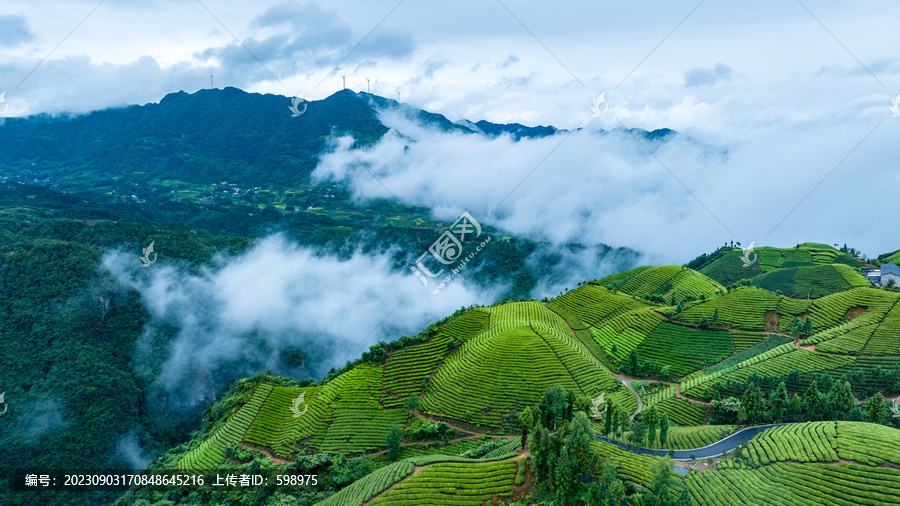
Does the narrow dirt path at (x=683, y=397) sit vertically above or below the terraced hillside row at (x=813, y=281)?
below

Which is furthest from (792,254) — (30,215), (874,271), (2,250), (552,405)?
(30,215)

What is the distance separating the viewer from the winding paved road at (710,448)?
134 ft

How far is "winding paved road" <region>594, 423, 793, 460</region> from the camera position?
40.9m

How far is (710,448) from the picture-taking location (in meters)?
41.9

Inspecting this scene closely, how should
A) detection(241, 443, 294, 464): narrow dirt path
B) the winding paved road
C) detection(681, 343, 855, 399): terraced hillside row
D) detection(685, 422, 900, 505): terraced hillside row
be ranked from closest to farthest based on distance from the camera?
detection(685, 422, 900, 505): terraced hillside row
the winding paved road
detection(681, 343, 855, 399): terraced hillside row
detection(241, 443, 294, 464): narrow dirt path

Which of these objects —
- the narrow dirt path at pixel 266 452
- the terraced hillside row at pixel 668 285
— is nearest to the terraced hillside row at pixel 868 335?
the terraced hillside row at pixel 668 285

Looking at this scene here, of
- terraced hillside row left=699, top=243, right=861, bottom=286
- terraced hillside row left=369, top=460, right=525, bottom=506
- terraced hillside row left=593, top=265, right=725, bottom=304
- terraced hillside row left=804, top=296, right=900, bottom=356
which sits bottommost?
terraced hillside row left=369, top=460, right=525, bottom=506

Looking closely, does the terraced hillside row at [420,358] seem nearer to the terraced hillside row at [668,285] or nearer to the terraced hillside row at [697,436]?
the terraced hillside row at [697,436]

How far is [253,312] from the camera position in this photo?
124250 millimetres

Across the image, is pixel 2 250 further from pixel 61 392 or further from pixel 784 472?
pixel 784 472

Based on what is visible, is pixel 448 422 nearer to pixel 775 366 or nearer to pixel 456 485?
pixel 456 485

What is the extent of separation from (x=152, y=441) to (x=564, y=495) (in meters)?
80.8

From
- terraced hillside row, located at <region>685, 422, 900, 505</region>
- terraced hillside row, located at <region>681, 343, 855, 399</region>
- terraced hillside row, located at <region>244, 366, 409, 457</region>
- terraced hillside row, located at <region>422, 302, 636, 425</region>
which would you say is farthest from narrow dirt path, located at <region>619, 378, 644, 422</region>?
terraced hillside row, located at <region>244, 366, 409, 457</region>

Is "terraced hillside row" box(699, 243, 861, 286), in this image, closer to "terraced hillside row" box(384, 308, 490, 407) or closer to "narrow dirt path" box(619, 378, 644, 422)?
"narrow dirt path" box(619, 378, 644, 422)
